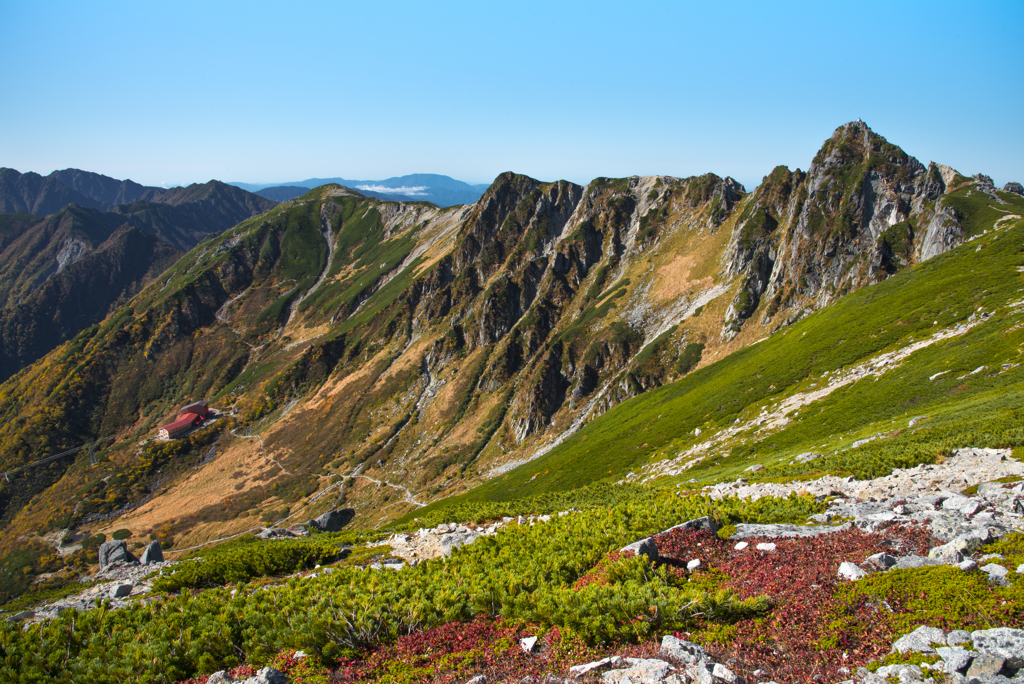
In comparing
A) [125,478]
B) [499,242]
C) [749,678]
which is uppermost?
[499,242]

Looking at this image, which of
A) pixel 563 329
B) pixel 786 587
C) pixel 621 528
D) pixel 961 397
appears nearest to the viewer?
pixel 786 587

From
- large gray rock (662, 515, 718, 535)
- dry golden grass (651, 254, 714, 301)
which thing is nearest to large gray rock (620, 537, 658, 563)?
large gray rock (662, 515, 718, 535)

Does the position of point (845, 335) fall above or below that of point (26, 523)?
above

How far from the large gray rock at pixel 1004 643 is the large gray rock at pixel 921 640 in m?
0.52

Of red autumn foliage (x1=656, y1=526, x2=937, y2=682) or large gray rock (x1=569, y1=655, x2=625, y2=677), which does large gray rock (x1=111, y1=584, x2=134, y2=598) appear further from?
red autumn foliage (x1=656, y1=526, x2=937, y2=682)

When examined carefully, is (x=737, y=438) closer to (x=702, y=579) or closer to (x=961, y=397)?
(x=961, y=397)

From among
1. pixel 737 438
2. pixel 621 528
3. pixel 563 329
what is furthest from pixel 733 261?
pixel 621 528

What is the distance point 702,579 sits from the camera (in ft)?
45.0

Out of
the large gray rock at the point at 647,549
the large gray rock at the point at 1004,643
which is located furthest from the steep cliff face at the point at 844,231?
the large gray rock at the point at 1004,643

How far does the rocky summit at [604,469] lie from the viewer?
1117 cm

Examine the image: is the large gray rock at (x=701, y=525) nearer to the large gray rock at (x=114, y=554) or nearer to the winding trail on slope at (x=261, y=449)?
the large gray rock at (x=114, y=554)

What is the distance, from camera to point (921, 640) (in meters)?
8.67

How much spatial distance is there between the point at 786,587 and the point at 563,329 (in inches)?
4708

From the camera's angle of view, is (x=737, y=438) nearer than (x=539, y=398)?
Yes
